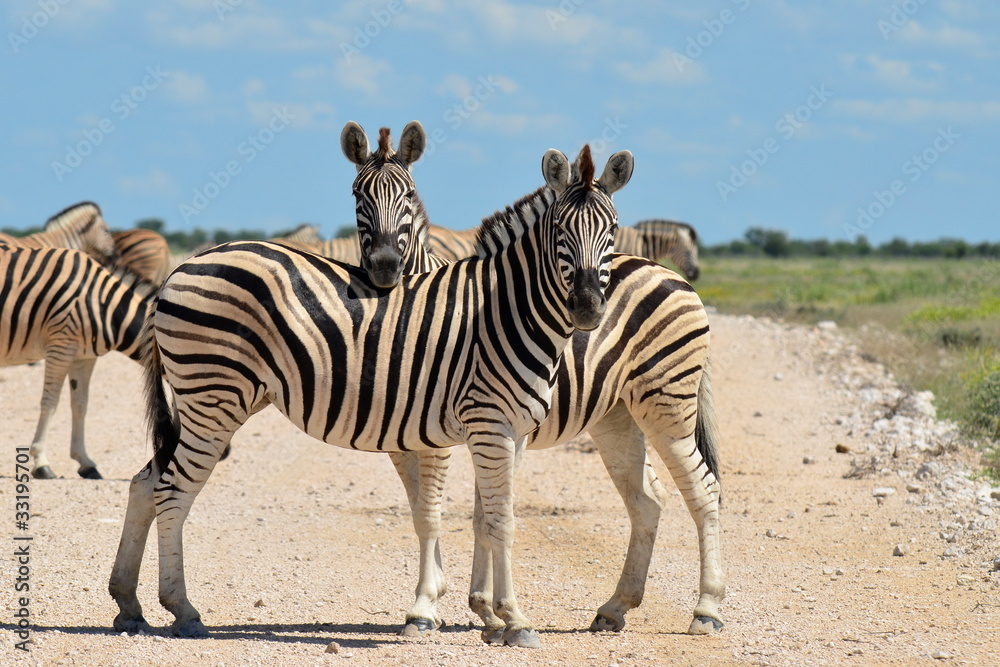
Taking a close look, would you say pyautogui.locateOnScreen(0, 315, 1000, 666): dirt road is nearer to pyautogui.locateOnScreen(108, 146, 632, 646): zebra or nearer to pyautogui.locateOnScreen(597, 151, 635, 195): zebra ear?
pyautogui.locateOnScreen(108, 146, 632, 646): zebra

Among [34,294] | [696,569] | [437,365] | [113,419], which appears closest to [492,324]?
[437,365]

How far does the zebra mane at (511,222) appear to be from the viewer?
6160 mm

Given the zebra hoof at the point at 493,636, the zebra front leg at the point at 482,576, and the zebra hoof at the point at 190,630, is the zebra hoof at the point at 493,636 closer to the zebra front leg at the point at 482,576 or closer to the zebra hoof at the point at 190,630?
the zebra front leg at the point at 482,576

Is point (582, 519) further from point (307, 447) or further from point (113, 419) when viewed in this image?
point (113, 419)

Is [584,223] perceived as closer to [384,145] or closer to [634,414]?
[634,414]

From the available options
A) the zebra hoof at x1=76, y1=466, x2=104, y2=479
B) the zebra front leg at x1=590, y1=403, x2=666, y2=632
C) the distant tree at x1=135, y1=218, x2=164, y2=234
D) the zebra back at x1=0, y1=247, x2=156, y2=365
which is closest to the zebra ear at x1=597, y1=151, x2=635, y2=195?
the zebra front leg at x1=590, y1=403, x2=666, y2=632

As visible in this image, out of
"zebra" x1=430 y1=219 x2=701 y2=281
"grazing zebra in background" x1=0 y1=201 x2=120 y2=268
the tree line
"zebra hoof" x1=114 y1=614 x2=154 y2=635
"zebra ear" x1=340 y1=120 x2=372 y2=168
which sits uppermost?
the tree line

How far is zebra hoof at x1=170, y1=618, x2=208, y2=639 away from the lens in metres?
5.97

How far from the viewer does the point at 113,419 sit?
47.2 ft

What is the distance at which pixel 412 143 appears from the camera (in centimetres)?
755

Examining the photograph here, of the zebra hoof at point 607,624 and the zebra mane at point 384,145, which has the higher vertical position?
the zebra mane at point 384,145

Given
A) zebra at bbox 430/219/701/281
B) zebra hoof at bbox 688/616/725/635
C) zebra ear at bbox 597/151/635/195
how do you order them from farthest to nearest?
zebra at bbox 430/219/701/281 → zebra hoof at bbox 688/616/725/635 → zebra ear at bbox 597/151/635/195

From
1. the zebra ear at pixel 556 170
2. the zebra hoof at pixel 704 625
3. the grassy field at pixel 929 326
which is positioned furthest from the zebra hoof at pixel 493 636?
the grassy field at pixel 929 326

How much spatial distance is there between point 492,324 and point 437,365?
1.26ft
